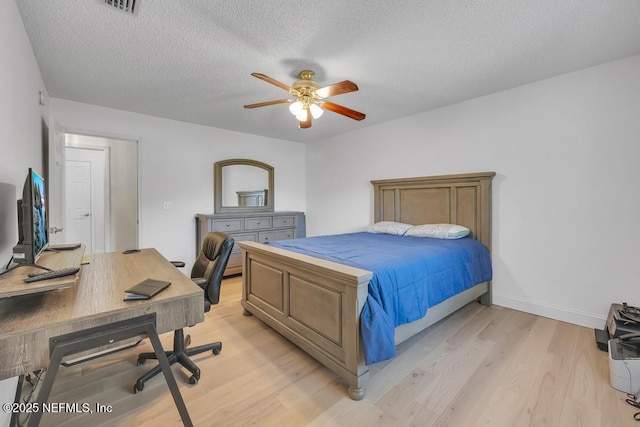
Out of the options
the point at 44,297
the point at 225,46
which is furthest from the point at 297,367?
the point at 225,46

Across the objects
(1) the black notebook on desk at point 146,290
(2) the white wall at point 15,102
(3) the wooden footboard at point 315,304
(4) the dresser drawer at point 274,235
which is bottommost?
(3) the wooden footboard at point 315,304

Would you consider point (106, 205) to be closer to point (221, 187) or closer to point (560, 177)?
point (221, 187)

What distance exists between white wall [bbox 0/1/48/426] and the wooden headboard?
3.67 meters

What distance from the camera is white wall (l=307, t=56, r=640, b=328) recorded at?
2.37m

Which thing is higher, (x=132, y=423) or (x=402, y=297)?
(x=402, y=297)

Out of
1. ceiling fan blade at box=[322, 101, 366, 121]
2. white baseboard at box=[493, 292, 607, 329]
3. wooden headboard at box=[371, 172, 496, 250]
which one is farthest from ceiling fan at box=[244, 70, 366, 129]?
white baseboard at box=[493, 292, 607, 329]

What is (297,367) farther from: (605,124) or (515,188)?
(605,124)

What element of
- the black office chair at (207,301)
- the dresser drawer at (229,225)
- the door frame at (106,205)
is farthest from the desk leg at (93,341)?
the door frame at (106,205)

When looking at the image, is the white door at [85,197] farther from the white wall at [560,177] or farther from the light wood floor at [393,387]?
the white wall at [560,177]

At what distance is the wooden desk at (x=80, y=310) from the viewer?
2.92 feet

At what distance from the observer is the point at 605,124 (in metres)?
2.43

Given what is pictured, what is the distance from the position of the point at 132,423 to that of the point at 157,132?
3.47 metres

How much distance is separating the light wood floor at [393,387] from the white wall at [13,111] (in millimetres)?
524

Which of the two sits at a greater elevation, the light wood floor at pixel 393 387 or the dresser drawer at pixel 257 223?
the dresser drawer at pixel 257 223
